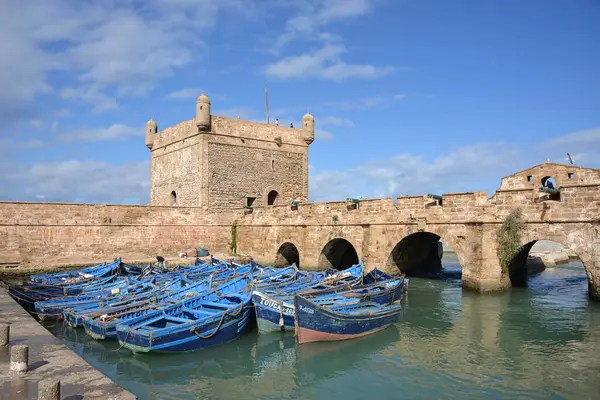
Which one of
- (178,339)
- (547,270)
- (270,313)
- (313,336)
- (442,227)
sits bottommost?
(547,270)

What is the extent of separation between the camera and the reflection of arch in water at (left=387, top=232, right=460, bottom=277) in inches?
853

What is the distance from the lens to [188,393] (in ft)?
29.1

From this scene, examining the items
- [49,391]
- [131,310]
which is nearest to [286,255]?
[131,310]

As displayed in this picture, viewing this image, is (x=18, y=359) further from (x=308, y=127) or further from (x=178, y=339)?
(x=308, y=127)

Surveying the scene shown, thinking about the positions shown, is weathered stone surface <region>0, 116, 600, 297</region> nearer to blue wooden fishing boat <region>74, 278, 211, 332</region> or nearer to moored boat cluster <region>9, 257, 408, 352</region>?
moored boat cluster <region>9, 257, 408, 352</region>

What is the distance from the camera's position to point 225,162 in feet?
96.3

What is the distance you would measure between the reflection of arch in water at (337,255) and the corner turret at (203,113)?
428 inches

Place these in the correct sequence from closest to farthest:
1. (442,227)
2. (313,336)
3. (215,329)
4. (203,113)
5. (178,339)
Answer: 1. (178,339)
2. (215,329)
3. (313,336)
4. (442,227)
5. (203,113)

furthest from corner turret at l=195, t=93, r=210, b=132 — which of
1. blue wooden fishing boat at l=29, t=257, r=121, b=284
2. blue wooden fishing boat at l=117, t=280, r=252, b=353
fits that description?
blue wooden fishing boat at l=117, t=280, r=252, b=353

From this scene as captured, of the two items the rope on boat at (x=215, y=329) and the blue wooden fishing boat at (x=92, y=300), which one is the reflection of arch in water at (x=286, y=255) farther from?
the rope on boat at (x=215, y=329)

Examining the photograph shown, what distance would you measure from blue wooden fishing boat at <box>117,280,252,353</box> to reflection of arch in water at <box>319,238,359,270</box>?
36.0 feet

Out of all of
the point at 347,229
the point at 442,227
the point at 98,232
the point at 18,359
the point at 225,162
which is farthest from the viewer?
the point at 225,162

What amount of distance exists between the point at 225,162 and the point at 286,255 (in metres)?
7.21

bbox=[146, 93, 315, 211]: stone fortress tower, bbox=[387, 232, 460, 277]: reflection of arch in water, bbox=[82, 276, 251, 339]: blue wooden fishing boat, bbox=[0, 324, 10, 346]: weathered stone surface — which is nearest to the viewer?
bbox=[0, 324, 10, 346]: weathered stone surface
